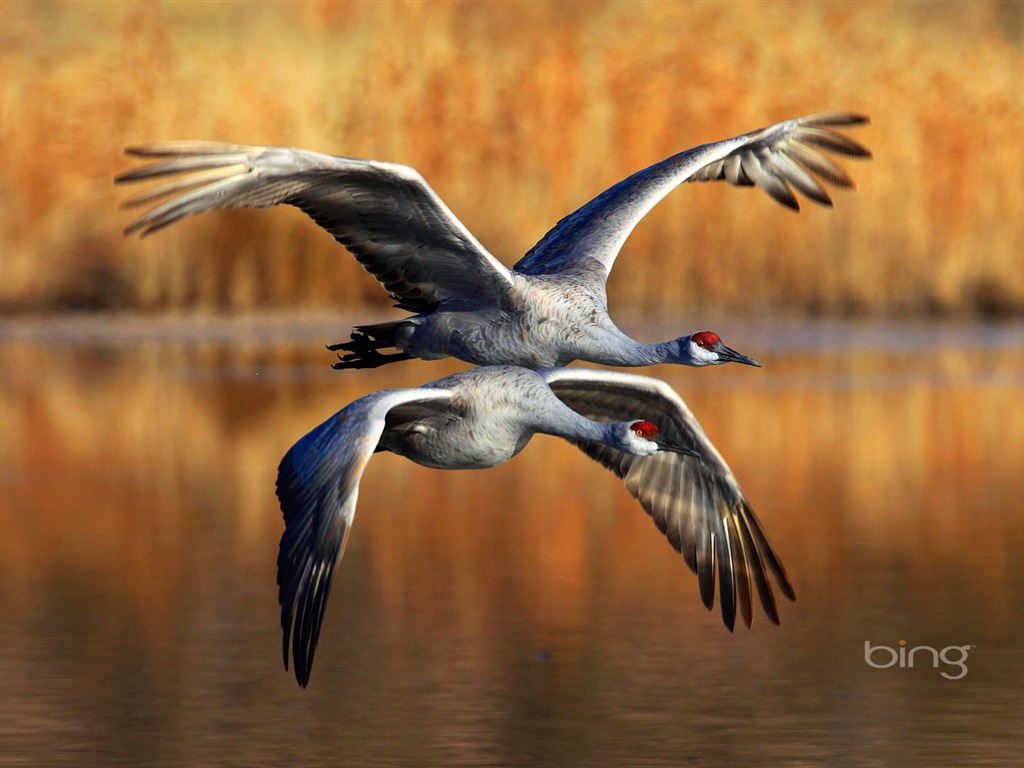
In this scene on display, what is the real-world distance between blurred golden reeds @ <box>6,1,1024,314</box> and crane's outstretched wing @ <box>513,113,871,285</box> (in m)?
15.6

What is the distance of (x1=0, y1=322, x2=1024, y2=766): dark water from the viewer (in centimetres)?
1235

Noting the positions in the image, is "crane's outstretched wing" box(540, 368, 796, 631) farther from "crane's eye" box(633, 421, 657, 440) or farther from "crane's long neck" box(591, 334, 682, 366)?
"crane's eye" box(633, 421, 657, 440)

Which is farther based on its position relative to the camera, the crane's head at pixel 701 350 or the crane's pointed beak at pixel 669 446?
the crane's head at pixel 701 350

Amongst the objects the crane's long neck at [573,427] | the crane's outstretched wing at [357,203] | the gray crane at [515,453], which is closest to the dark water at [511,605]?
the gray crane at [515,453]

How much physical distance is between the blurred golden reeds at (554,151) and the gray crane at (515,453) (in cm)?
1781

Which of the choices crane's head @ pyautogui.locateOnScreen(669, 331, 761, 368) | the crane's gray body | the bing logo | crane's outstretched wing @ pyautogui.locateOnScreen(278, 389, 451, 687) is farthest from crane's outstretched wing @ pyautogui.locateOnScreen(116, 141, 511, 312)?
the bing logo

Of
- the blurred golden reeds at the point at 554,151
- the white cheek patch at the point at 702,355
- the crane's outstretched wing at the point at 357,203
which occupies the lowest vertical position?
the white cheek patch at the point at 702,355

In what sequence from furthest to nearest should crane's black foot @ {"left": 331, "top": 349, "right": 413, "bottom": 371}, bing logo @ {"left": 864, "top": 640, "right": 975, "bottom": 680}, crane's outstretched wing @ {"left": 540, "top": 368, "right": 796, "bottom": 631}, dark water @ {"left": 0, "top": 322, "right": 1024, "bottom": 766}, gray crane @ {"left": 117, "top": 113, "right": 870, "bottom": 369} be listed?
bing logo @ {"left": 864, "top": 640, "right": 975, "bottom": 680}, crane's black foot @ {"left": 331, "top": 349, "right": 413, "bottom": 371}, dark water @ {"left": 0, "top": 322, "right": 1024, "bottom": 766}, crane's outstretched wing @ {"left": 540, "top": 368, "right": 796, "bottom": 631}, gray crane @ {"left": 117, "top": 113, "right": 870, "bottom": 369}

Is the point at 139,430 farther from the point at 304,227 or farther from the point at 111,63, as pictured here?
the point at 111,63

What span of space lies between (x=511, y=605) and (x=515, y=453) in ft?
16.1

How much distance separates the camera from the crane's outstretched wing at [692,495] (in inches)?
453

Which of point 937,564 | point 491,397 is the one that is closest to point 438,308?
point 491,397

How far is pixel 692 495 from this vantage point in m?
11.9

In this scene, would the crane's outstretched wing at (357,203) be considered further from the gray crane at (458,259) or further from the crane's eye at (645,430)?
the crane's eye at (645,430)
